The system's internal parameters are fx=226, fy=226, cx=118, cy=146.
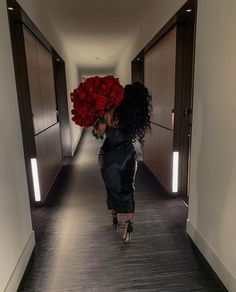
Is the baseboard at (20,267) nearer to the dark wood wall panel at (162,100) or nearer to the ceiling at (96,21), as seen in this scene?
the dark wood wall panel at (162,100)

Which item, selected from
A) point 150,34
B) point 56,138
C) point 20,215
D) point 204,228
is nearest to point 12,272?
point 20,215

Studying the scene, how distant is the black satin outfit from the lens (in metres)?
1.98

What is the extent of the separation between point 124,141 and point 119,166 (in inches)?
9.0

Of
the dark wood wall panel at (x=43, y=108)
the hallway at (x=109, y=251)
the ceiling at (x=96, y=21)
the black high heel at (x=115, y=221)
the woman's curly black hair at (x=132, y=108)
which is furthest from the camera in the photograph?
the ceiling at (x=96, y=21)

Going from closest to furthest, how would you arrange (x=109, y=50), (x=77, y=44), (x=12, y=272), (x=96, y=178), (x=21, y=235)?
(x=12, y=272), (x=21, y=235), (x=96, y=178), (x=77, y=44), (x=109, y=50)

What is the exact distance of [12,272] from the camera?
156cm

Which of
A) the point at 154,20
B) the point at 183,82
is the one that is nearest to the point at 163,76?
the point at 183,82

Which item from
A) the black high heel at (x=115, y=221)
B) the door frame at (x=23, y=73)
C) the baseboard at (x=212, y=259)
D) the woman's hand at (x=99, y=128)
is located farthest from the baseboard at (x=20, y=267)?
the baseboard at (x=212, y=259)

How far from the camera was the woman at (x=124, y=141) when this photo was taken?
1.90m

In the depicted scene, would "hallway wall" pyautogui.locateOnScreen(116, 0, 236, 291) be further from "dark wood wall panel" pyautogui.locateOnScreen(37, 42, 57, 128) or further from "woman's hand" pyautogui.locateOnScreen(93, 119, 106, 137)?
"dark wood wall panel" pyautogui.locateOnScreen(37, 42, 57, 128)

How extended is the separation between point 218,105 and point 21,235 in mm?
1794

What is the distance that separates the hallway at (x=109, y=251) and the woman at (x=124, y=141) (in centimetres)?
26

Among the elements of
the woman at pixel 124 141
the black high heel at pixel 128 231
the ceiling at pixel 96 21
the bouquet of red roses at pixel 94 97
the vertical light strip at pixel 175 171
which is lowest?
the black high heel at pixel 128 231

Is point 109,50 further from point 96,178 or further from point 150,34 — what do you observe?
point 96,178
